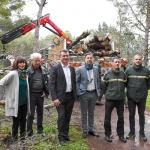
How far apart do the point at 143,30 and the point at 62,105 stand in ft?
51.8

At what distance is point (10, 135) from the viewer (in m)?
4.28

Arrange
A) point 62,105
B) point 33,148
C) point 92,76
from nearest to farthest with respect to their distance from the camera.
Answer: point 33,148, point 62,105, point 92,76

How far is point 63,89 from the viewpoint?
4500 millimetres

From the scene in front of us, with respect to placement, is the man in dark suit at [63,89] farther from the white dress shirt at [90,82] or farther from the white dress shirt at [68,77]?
the white dress shirt at [90,82]

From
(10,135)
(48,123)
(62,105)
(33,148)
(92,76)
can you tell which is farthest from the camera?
(48,123)

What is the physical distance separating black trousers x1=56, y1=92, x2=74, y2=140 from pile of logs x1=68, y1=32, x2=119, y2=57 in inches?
230

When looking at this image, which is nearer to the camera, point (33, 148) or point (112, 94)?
point (33, 148)

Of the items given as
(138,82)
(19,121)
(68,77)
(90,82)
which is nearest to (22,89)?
(19,121)

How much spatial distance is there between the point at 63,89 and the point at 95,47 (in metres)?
6.92

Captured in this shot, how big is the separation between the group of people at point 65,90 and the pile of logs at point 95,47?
536cm

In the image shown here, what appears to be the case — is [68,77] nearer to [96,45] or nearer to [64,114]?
[64,114]

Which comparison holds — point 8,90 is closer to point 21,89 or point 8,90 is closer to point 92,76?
point 21,89

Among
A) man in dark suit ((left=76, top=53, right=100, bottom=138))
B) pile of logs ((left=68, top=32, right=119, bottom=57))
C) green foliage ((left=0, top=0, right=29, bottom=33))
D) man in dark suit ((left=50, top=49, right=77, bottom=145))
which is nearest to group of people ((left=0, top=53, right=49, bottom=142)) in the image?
man in dark suit ((left=50, top=49, right=77, bottom=145))

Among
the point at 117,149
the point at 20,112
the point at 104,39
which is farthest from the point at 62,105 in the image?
the point at 104,39
